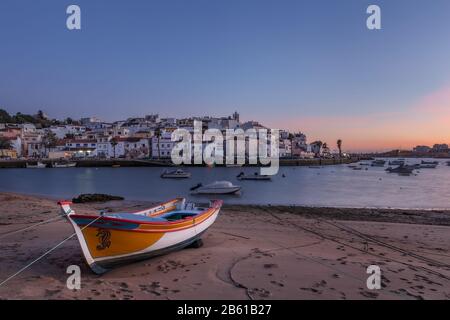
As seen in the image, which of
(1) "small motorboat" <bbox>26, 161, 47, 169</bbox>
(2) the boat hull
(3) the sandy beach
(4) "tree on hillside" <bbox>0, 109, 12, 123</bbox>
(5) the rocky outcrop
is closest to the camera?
(3) the sandy beach

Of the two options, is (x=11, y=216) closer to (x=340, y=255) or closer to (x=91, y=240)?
(x=91, y=240)

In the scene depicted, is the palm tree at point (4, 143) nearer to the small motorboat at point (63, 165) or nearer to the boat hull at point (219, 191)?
the small motorboat at point (63, 165)

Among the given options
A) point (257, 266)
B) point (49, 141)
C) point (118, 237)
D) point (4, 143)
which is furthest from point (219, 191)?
point (4, 143)

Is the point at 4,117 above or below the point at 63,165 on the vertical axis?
above

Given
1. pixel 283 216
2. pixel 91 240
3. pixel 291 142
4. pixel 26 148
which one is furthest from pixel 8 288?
pixel 291 142

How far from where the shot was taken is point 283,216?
58.1 feet

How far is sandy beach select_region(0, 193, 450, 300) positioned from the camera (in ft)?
21.0

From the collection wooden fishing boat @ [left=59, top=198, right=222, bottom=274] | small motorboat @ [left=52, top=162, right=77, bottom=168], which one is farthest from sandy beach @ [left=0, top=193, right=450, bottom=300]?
small motorboat @ [left=52, top=162, right=77, bottom=168]

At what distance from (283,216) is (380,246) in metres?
6.94

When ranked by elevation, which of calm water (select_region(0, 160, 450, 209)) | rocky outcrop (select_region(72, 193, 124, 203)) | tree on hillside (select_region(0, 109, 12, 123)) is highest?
tree on hillside (select_region(0, 109, 12, 123))

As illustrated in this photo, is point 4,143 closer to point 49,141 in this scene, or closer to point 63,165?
point 49,141

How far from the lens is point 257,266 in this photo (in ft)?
26.3

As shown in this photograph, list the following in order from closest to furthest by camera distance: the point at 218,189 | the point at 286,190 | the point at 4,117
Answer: the point at 218,189, the point at 286,190, the point at 4,117

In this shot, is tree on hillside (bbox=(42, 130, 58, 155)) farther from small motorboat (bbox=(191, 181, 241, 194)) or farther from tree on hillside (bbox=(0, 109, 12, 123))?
small motorboat (bbox=(191, 181, 241, 194))
